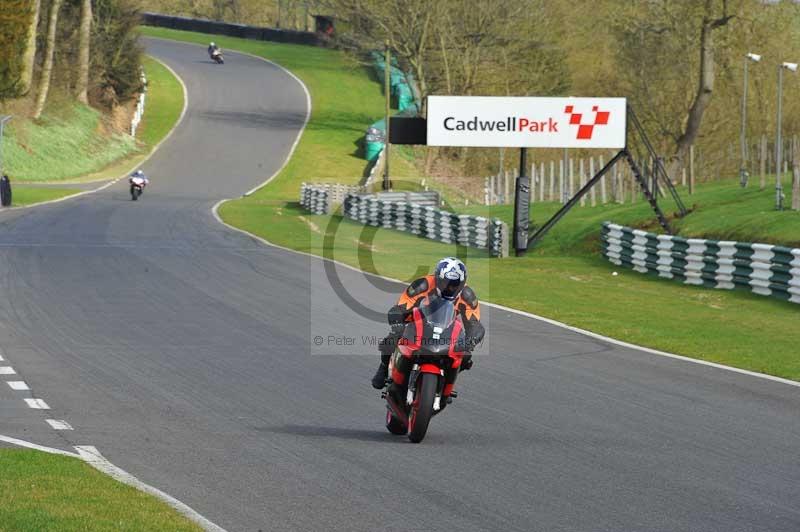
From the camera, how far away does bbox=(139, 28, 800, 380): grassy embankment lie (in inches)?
737

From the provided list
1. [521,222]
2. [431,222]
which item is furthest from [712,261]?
[431,222]

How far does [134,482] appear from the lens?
8.90 meters

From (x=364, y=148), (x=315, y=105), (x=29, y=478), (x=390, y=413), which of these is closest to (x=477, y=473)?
(x=390, y=413)

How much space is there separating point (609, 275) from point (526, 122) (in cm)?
489

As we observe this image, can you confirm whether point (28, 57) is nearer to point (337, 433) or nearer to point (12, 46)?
point (12, 46)

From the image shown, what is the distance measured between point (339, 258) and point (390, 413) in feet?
62.3

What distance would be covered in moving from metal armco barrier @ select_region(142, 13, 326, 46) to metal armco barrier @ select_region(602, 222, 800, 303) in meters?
77.1

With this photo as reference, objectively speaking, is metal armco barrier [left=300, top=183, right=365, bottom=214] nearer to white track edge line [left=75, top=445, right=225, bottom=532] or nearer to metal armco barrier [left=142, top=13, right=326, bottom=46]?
white track edge line [left=75, top=445, right=225, bottom=532]

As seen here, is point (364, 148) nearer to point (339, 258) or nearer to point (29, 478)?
point (339, 258)

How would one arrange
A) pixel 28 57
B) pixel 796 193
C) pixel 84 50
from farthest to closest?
pixel 84 50 < pixel 28 57 < pixel 796 193

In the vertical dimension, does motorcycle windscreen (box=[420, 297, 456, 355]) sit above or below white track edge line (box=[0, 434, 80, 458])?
above

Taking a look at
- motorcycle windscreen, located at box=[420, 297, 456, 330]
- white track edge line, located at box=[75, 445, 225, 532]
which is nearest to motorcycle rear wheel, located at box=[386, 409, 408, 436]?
motorcycle windscreen, located at box=[420, 297, 456, 330]

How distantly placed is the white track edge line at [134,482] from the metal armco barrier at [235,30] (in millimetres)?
96183

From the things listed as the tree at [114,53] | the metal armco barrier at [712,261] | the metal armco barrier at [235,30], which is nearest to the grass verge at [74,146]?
the tree at [114,53]
